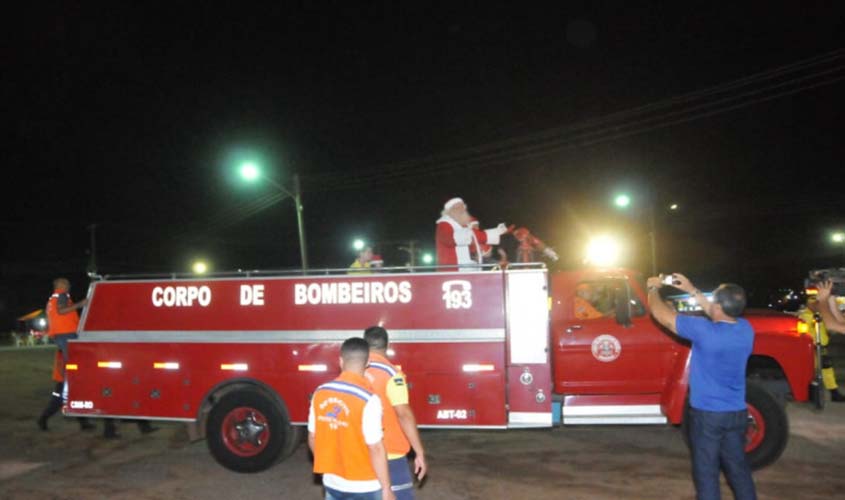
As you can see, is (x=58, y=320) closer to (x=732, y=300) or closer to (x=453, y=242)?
(x=453, y=242)

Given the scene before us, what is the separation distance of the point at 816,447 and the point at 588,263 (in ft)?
10.7

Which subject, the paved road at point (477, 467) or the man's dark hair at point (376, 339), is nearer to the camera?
the man's dark hair at point (376, 339)

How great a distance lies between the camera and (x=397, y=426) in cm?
414

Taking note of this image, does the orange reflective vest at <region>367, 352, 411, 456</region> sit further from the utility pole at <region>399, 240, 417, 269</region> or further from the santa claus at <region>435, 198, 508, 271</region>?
the santa claus at <region>435, 198, 508, 271</region>

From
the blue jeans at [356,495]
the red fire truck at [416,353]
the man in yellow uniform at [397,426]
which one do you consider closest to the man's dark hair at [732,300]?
the man in yellow uniform at [397,426]

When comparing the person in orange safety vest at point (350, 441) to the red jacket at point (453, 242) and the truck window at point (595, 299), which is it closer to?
the red jacket at point (453, 242)

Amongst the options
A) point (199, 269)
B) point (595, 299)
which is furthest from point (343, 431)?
point (199, 269)

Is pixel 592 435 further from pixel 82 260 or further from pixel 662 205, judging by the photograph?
pixel 82 260

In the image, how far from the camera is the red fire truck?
683cm

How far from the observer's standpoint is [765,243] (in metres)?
60.6

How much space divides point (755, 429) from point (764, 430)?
0.08m

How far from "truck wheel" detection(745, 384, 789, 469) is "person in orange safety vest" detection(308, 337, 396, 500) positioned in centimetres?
486

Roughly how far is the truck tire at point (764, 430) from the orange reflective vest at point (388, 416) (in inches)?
151

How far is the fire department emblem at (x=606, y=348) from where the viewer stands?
740 cm
